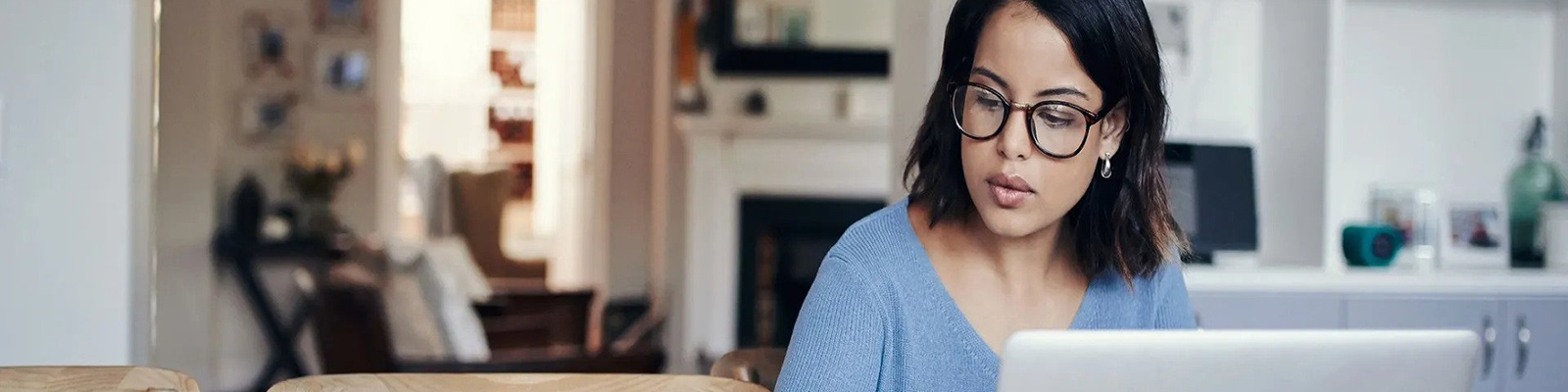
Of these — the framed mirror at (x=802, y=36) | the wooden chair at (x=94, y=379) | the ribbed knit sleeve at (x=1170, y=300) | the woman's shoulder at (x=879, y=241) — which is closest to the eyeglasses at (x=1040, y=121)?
the woman's shoulder at (x=879, y=241)

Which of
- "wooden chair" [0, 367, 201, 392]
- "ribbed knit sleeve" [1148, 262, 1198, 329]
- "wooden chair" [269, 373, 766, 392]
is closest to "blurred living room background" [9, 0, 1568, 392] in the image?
"wooden chair" [0, 367, 201, 392]

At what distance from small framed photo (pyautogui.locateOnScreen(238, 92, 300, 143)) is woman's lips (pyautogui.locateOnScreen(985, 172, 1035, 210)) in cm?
555

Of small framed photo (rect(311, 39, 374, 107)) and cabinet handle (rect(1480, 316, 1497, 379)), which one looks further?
small framed photo (rect(311, 39, 374, 107))

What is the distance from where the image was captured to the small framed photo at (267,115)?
251 inches

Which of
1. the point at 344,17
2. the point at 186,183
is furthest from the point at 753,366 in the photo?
the point at 344,17

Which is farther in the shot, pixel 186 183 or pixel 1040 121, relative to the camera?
pixel 186 183

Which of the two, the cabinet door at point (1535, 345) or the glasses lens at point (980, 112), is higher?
the glasses lens at point (980, 112)

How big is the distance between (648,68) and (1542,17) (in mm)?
4441

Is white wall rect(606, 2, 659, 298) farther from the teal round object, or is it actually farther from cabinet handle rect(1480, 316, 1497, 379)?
cabinet handle rect(1480, 316, 1497, 379)

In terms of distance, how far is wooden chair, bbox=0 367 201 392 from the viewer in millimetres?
1420

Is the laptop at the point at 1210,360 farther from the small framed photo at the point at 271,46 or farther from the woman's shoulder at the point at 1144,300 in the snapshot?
the small framed photo at the point at 271,46

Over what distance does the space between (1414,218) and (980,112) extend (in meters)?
2.25

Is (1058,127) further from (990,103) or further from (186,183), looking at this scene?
(186,183)

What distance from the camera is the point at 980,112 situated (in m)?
1.39
